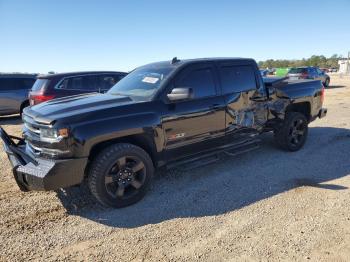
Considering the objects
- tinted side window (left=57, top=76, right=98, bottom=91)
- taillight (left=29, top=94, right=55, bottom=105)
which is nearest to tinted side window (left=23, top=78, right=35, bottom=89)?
taillight (left=29, top=94, right=55, bottom=105)

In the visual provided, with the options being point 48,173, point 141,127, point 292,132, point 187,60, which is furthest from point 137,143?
point 292,132

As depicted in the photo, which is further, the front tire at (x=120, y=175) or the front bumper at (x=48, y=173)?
the front tire at (x=120, y=175)

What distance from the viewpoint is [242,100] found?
5.29 meters

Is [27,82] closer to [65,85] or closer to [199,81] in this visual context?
[65,85]

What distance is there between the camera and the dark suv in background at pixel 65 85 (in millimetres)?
8789

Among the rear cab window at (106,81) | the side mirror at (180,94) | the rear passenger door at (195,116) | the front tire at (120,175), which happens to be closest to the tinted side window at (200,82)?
the rear passenger door at (195,116)

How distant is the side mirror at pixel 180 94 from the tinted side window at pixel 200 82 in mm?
355

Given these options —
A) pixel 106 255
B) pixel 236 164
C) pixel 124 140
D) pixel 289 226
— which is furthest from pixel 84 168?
pixel 236 164

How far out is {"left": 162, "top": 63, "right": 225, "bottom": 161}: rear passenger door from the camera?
4.41 metres

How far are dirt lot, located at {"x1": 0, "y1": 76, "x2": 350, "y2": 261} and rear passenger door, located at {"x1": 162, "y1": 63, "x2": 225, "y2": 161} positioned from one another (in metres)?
0.60

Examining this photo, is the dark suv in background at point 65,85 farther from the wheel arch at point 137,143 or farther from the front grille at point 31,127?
the wheel arch at point 137,143

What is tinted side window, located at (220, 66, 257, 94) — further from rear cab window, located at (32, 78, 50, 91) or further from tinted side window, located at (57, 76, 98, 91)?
rear cab window, located at (32, 78, 50, 91)

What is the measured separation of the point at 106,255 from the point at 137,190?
46.1 inches

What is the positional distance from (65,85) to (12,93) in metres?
4.32
